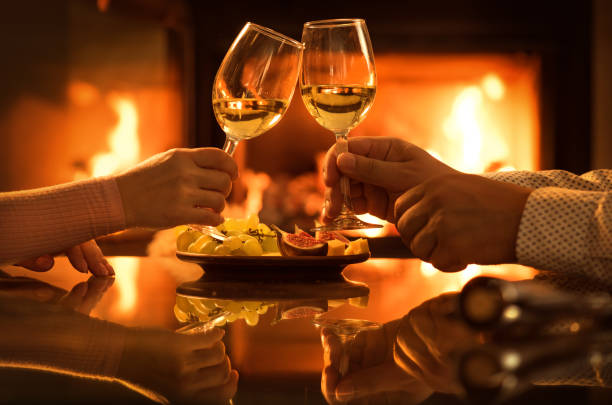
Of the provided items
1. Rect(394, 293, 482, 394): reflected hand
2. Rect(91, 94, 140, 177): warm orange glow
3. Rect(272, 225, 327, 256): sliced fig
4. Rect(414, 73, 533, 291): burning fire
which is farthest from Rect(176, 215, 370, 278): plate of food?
Rect(414, 73, 533, 291): burning fire

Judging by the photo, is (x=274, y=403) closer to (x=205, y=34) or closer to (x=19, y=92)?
(x=19, y=92)

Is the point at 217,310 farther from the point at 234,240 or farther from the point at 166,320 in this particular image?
the point at 234,240

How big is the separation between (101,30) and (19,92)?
46cm

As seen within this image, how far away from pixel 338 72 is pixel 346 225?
0.79 feet

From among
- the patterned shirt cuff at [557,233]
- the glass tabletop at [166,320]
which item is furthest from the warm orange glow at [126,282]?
the patterned shirt cuff at [557,233]

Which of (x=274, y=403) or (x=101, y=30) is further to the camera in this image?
(x=101, y=30)

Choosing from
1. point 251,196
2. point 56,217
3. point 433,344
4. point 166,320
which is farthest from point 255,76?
point 251,196

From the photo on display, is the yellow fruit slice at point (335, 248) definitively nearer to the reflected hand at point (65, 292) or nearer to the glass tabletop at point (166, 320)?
the glass tabletop at point (166, 320)

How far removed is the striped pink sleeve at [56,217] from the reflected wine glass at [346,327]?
0.43 metres

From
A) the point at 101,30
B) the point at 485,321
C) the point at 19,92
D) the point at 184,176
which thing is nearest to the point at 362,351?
the point at 485,321

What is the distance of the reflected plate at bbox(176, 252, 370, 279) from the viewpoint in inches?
37.2

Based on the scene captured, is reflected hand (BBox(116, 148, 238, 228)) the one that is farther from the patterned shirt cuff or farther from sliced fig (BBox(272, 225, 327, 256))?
the patterned shirt cuff

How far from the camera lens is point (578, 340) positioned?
1.74 ft

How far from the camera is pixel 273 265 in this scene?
0.96 meters
